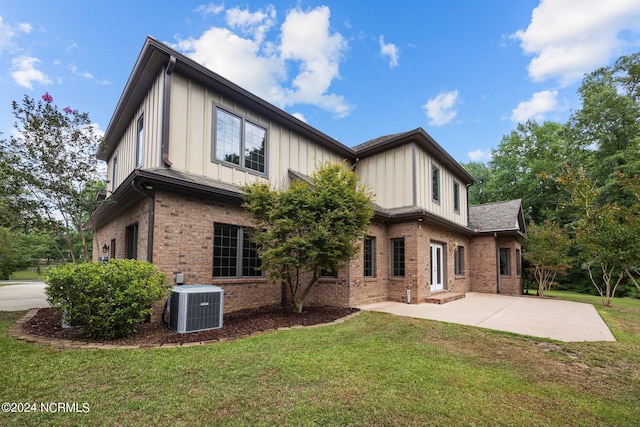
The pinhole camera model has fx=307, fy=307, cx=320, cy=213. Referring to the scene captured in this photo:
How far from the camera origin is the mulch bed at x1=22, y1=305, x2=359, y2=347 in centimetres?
512

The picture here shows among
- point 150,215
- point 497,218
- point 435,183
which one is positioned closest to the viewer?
point 150,215

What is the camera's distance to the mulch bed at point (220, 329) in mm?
5117

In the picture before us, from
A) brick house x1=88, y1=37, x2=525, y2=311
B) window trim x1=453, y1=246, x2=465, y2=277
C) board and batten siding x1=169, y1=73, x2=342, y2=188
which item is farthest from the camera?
window trim x1=453, y1=246, x2=465, y2=277

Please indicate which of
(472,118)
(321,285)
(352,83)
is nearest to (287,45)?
(352,83)

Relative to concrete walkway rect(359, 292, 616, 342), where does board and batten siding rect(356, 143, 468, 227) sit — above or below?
above

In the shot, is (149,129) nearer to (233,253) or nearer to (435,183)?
(233,253)

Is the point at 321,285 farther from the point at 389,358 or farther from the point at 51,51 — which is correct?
the point at 51,51

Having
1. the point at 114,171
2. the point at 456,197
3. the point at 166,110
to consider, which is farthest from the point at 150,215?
the point at 456,197

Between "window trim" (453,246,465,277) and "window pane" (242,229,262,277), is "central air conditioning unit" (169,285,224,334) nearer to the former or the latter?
"window pane" (242,229,262,277)

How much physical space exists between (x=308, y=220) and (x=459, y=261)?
1101 cm

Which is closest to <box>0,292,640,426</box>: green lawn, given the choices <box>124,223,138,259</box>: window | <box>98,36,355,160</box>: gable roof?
<box>124,223,138,259</box>: window

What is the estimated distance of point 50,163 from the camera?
7.67 m

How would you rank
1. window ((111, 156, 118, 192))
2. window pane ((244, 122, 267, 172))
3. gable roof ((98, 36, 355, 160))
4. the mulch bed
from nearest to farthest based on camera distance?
the mulch bed
gable roof ((98, 36, 355, 160))
window pane ((244, 122, 267, 172))
window ((111, 156, 118, 192))

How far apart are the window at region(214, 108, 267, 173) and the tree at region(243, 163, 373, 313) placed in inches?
63.9
